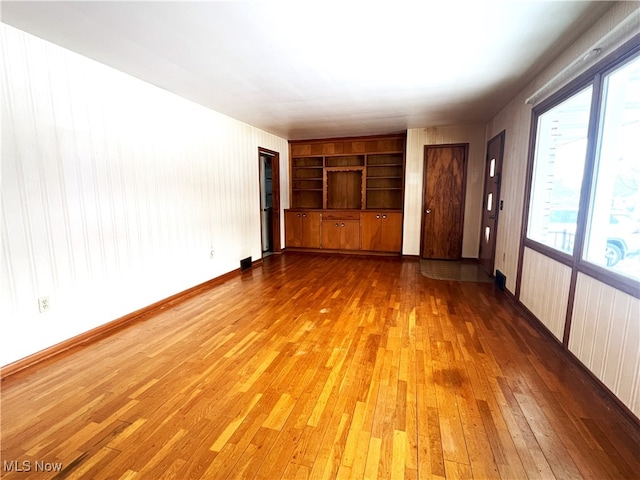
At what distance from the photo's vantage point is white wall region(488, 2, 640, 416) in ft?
5.41

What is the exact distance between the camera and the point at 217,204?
4.30 metres

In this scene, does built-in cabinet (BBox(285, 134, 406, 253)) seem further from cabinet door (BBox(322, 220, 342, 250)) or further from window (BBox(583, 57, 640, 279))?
window (BBox(583, 57, 640, 279))

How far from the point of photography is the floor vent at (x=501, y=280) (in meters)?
3.80

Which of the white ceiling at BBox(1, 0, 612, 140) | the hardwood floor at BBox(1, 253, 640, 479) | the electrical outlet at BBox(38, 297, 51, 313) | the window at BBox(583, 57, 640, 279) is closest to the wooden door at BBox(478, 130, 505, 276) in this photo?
the white ceiling at BBox(1, 0, 612, 140)

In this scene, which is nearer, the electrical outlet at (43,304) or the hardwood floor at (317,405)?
the hardwood floor at (317,405)

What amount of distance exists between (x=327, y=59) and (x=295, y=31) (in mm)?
502

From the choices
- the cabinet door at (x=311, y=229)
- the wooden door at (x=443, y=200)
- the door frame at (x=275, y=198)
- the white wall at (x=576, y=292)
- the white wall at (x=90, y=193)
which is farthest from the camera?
the cabinet door at (x=311, y=229)

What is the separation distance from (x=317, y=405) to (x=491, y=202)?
13.7 feet

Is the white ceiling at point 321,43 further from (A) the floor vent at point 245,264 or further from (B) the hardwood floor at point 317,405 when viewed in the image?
(A) the floor vent at point 245,264

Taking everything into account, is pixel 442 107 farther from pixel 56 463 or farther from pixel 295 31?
pixel 56 463

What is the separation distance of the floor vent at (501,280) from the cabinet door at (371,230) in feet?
7.62

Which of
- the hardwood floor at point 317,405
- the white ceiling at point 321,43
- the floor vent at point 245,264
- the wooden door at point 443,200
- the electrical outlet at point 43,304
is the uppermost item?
the white ceiling at point 321,43

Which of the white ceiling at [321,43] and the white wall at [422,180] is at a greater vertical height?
the white ceiling at [321,43]

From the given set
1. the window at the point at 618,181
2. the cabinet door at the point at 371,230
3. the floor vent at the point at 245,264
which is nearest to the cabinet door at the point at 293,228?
the cabinet door at the point at 371,230
